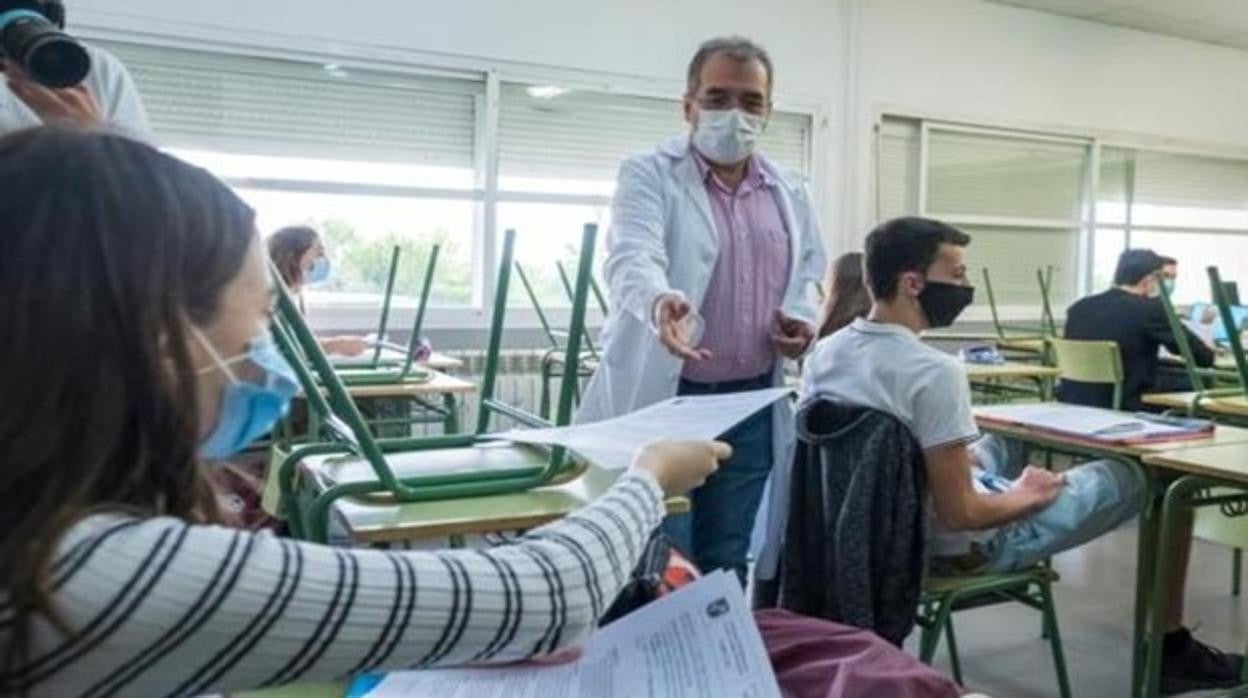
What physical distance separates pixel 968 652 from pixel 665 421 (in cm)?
203

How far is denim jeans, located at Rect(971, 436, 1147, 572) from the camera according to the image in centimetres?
203

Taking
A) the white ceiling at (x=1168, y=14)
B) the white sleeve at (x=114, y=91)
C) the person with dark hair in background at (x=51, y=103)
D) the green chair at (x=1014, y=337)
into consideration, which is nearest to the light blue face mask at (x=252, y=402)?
the person with dark hair in background at (x=51, y=103)

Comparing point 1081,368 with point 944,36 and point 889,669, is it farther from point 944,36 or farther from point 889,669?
point 889,669

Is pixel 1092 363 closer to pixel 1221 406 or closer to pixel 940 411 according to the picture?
pixel 1221 406

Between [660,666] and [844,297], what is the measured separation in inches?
84.1

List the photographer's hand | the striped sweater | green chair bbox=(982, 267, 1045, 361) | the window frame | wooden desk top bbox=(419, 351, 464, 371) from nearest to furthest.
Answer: the striped sweater → the photographer's hand → wooden desk top bbox=(419, 351, 464, 371) → the window frame → green chair bbox=(982, 267, 1045, 361)

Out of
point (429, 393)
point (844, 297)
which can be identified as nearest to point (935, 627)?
point (844, 297)

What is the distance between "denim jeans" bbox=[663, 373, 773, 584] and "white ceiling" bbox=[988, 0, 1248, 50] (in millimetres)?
5255

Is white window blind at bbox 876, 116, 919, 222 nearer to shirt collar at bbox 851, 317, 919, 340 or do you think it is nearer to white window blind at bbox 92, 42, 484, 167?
white window blind at bbox 92, 42, 484, 167

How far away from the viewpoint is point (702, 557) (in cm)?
185

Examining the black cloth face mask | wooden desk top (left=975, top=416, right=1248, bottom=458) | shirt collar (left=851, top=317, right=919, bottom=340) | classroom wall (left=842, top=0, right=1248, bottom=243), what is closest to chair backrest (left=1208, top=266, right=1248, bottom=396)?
wooden desk top (left=975, top=416, right=1248, bottom=458)

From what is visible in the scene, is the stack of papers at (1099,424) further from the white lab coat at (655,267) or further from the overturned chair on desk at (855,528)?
the white lab coat at (655,267)

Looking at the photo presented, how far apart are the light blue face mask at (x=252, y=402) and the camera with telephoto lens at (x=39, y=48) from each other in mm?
297

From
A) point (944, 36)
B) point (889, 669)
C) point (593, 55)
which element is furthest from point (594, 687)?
point (944, 36)
